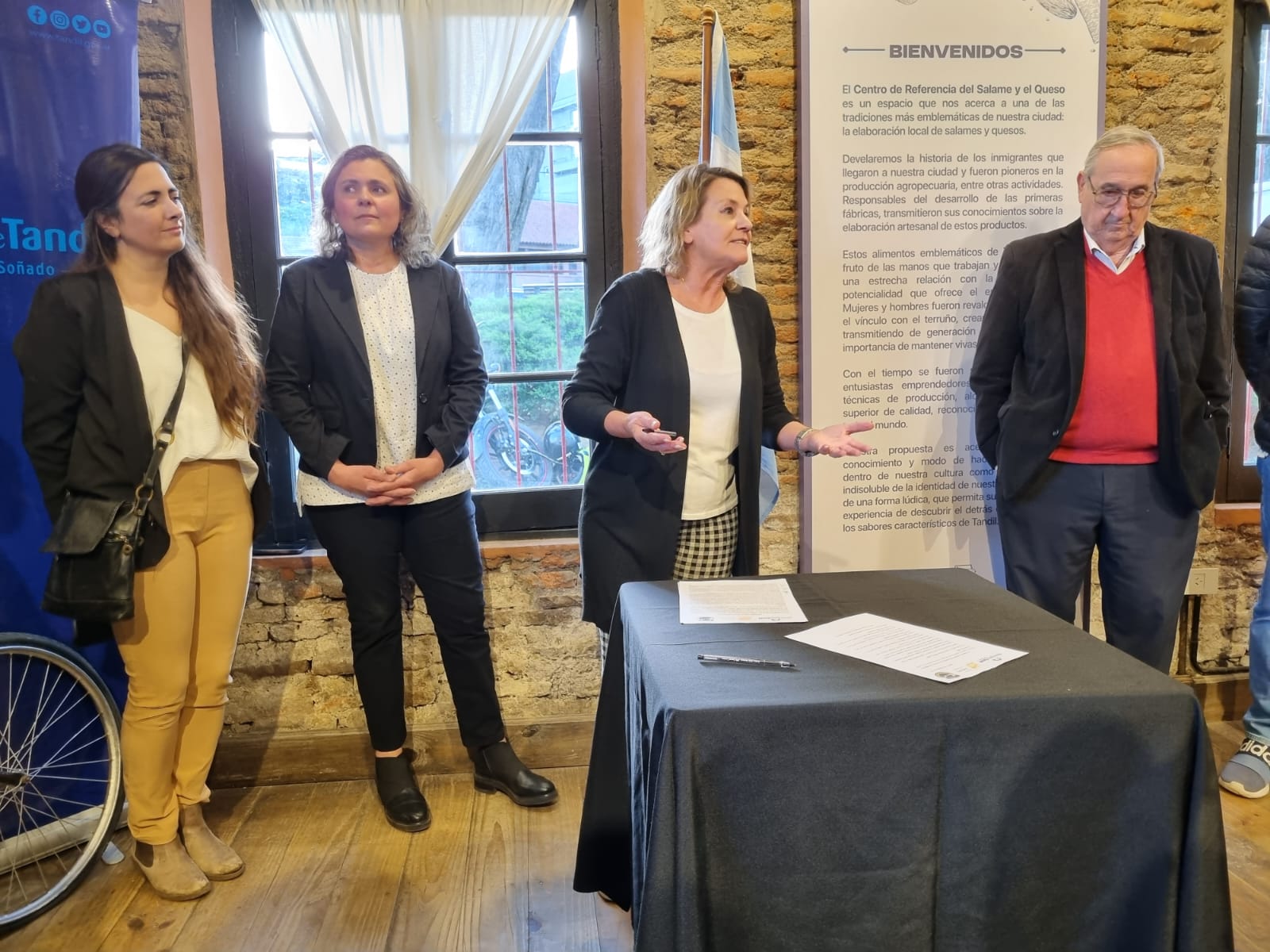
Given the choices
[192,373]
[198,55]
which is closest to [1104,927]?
[192,373]

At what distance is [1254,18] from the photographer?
299 cm

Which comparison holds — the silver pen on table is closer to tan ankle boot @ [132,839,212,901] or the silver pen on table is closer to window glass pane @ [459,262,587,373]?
tan ankle boot @ [132,839,212,901]

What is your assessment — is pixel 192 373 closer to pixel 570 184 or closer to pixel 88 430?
pixel 88 430

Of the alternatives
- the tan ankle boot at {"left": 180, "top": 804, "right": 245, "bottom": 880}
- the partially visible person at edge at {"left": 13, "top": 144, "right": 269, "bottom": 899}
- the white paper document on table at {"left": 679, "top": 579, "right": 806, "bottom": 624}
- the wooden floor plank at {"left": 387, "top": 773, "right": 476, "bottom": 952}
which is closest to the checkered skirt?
the white paper document on table at {"left": 679, "top": 579, "right": 806, "bottom": 624}

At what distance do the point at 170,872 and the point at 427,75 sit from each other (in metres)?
2.10

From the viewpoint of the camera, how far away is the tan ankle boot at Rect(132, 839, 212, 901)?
2107mm

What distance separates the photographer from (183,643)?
2.06 meters

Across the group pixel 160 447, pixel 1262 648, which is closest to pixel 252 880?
pixel 160 447

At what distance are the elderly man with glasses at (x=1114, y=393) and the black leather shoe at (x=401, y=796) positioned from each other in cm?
170

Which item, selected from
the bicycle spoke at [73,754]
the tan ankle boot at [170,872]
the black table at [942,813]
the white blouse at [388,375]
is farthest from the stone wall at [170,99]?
the black table at [942,813]

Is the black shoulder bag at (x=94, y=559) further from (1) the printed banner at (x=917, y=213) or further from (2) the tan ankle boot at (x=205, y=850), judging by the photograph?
(1) the printed banner at (x=917, y=213)

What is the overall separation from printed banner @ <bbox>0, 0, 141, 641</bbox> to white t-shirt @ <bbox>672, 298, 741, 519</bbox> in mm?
1413

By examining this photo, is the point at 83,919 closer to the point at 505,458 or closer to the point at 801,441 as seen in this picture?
the point at 505,458

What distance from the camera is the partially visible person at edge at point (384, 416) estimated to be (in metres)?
2.28
